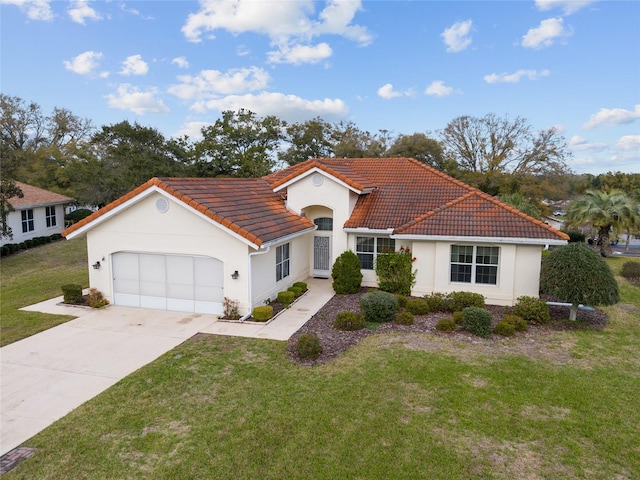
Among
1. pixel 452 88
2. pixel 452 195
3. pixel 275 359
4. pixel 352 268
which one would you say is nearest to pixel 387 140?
pixel 452 88

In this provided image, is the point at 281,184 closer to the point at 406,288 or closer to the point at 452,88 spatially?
the point at 406,288

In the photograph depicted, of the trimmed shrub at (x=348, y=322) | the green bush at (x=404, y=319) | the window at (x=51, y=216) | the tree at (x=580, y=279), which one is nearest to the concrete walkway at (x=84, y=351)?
the trimmed shrub at (x=348, y=322)

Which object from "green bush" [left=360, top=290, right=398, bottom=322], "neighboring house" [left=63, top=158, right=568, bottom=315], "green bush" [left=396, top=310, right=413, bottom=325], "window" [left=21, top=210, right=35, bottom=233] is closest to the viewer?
"green bush" [left=396, top=310, right=413, bottom=325]

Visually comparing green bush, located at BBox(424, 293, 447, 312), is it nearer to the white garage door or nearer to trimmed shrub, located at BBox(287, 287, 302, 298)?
trimmed shrub, located at BBox(287, 287, 302, 298)

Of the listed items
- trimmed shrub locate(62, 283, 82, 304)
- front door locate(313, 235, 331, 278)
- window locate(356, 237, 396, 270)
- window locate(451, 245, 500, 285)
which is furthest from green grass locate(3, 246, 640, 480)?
front door locate(313, 235, 331, 278)

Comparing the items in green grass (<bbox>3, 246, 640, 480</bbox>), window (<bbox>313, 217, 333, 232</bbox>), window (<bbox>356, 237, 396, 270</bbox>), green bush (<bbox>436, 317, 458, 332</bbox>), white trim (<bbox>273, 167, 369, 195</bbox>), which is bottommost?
green grass (<bbox>3, 246, 640, 480</bbox>)

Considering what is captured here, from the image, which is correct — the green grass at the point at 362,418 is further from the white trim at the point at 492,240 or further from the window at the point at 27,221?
the window at the point at 27,221
